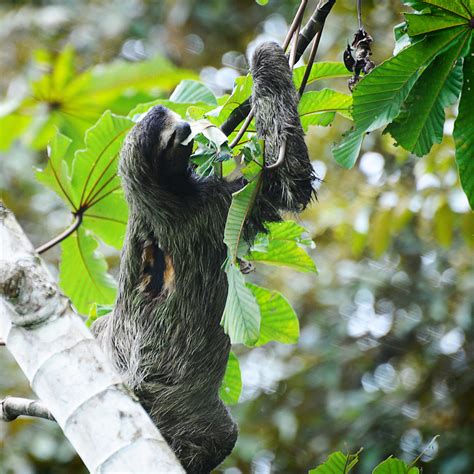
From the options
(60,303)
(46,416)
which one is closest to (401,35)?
(60,303)

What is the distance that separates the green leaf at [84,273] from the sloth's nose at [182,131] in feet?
4.21

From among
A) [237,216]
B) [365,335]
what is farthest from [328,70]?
[365,335]

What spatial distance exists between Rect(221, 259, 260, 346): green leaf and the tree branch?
1.22m

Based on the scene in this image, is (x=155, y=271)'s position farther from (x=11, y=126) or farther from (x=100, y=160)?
(x=11, y=126)

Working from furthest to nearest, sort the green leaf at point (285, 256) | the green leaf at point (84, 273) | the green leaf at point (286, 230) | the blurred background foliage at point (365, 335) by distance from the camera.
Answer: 1. the blurred background foliage at point (365, 335)
2. the green leaf at point (84, 273)
3. the green leaf at point (285, 256)
4. the green leaf at point (286, 230)

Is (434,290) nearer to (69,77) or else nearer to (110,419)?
(69,77)

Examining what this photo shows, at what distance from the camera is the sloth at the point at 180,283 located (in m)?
4.33

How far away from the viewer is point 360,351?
9273mm

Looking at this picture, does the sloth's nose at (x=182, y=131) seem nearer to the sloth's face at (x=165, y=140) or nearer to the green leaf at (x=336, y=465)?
the sloth's face at (x=165, y=140)

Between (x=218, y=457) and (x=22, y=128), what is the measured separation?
12.7 ft

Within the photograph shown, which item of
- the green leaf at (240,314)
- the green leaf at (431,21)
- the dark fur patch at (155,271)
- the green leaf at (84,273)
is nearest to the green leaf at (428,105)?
the green leaf at (431,21)

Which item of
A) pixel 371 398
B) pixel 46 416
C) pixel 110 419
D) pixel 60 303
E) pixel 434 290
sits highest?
A: pixel 60 303

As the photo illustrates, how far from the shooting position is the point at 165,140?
4.18 metres

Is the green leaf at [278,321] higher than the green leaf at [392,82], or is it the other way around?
the green leaf at [392,82]
